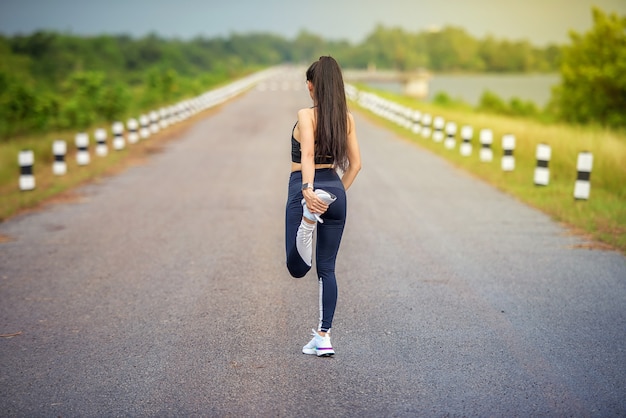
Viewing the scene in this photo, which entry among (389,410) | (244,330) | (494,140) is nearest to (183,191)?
(244,330)

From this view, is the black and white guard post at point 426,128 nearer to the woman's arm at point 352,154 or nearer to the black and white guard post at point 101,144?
the black and white guard post at point 101,144

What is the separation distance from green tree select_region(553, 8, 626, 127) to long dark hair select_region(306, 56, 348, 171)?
37.2 m

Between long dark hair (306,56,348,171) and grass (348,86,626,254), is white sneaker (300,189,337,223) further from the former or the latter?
grass (348,86,626,254)

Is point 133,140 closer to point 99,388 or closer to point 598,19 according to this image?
point 99,388

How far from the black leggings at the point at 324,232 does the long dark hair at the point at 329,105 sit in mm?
193

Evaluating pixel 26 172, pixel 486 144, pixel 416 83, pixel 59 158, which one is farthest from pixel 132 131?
pixel 416 83

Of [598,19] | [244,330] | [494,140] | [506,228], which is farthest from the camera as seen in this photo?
[598,19]

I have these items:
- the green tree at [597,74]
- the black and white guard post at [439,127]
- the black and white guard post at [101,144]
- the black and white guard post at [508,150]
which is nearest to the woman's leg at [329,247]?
the black and white guard post at [508,150]

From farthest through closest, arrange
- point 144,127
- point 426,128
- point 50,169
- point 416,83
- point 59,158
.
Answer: point 416,83 → point 144,127 → point 426,128 → point 50,169 → point 59,158

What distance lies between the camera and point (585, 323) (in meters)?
4.93

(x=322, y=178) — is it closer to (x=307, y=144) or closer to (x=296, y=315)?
(x=307, y=144)

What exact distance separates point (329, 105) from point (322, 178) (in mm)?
442

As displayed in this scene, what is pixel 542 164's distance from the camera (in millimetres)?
11227

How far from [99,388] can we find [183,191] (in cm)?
758
